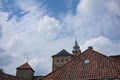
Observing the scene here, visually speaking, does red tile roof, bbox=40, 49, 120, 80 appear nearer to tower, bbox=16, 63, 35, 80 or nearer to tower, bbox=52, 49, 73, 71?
tower, bbox=16, 63, 35, 80

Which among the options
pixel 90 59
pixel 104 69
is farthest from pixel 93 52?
pixel 104 69

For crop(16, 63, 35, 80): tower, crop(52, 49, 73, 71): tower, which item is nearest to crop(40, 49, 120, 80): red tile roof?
crop(16, 63, 35, 80): tower

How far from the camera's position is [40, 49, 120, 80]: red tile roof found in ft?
73.5

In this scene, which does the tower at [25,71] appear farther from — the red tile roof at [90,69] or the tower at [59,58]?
the red tile roof at [90,69]

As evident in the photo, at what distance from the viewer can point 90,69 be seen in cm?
2356

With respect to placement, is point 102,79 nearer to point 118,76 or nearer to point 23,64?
point 118,76

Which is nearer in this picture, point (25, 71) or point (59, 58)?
point (25, 71)

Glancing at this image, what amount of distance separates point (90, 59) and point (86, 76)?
8.94 ft

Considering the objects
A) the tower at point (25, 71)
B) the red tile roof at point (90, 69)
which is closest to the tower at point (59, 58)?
the tower at point (25, 71)

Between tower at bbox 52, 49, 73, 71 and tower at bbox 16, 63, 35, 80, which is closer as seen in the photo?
tower at bbox 16, 63, 35, 80

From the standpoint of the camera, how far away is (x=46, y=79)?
24656 mm

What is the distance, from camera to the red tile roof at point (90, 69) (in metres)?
22.4

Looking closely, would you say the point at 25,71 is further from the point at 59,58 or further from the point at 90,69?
the point at 90,69

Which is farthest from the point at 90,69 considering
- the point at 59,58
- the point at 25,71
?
the point at 59,58
